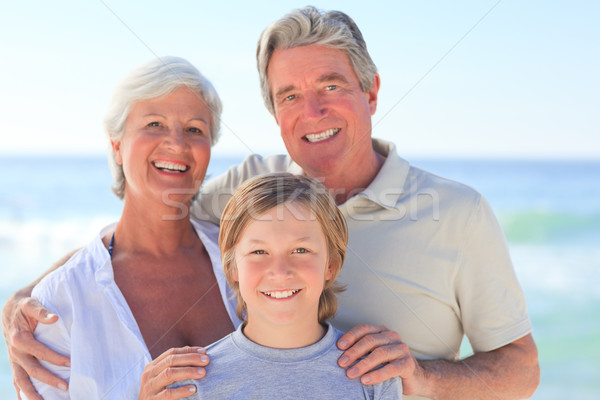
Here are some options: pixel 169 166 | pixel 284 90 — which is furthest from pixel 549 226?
pixel 169 166

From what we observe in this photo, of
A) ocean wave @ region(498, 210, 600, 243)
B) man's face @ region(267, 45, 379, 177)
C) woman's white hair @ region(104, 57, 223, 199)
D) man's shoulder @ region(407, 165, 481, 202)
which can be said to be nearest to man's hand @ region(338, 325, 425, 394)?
man's shoulder @ region(407, 165, 481, 202)

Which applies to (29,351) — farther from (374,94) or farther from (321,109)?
(374,94)

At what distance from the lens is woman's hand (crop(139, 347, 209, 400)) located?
1.83m

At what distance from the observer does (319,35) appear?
2.56 m

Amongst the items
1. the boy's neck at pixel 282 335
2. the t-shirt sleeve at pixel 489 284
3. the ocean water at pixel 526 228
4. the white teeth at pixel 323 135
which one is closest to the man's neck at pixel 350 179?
the white teeth at pixel 323 135

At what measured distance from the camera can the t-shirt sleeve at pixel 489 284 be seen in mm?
2424

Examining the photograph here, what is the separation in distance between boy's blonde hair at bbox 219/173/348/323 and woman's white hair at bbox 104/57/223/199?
735 mm

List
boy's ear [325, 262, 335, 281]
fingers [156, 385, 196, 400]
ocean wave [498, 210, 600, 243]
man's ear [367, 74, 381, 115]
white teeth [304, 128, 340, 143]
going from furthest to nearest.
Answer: ocean wave [498, 210, 600, 243] → man's ear [367, 74, 381, 115] → white teeth [304, 128, 340, 143] → boy's ear [325, 262, 335, 281] → fingers [156, 385, 196, 400]

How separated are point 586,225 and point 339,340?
16.4 m

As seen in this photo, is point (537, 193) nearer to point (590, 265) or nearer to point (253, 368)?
point (590, 265)

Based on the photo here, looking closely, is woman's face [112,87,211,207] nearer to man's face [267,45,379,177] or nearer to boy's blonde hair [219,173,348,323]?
man's face [267,45,379,177]

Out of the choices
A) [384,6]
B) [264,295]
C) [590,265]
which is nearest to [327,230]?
[264,295]

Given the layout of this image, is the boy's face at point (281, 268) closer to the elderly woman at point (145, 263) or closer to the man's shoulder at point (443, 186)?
the elderly woman at point (145, 263)

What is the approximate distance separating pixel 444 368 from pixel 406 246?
52 cm
